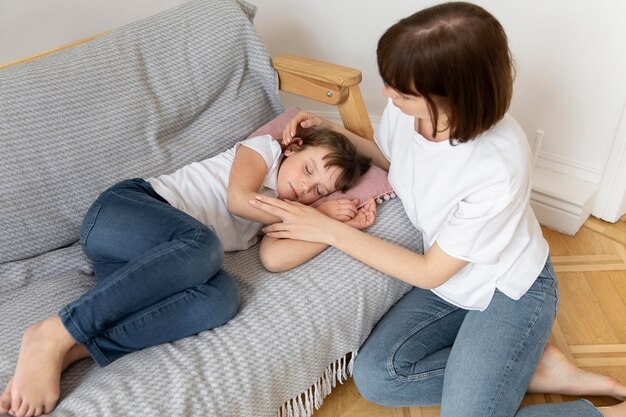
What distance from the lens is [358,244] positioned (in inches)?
49.6

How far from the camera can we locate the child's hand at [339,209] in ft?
4.48

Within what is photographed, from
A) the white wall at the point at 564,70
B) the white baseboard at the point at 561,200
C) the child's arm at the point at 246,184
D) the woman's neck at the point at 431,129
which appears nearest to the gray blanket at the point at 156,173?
the child's arm at the point at 246,184

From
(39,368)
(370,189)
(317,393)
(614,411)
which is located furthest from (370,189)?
(39,368)

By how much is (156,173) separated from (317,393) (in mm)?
640

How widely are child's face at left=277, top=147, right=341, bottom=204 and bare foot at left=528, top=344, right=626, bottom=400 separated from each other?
61 centimetres

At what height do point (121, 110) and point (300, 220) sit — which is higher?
point (121, 110)

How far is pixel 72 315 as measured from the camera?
107cm

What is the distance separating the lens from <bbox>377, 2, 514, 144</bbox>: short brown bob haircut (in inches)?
37.7

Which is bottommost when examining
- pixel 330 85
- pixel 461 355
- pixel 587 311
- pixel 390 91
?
pixel 587 311

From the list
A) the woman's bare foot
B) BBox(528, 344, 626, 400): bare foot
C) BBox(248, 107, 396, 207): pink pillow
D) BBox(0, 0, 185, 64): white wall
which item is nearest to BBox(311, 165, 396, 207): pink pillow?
BBox(248, 107, 396, 207): pink pillow

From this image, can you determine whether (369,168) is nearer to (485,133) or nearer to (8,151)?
(485,133)

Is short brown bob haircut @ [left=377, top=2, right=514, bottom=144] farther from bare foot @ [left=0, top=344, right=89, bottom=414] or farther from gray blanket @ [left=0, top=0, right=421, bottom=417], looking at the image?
bare foot @ [left=0, top=344, right=89, bottom=414]

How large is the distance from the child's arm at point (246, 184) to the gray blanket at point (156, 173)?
116 mm

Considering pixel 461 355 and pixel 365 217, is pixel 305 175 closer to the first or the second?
pixel 365 217
